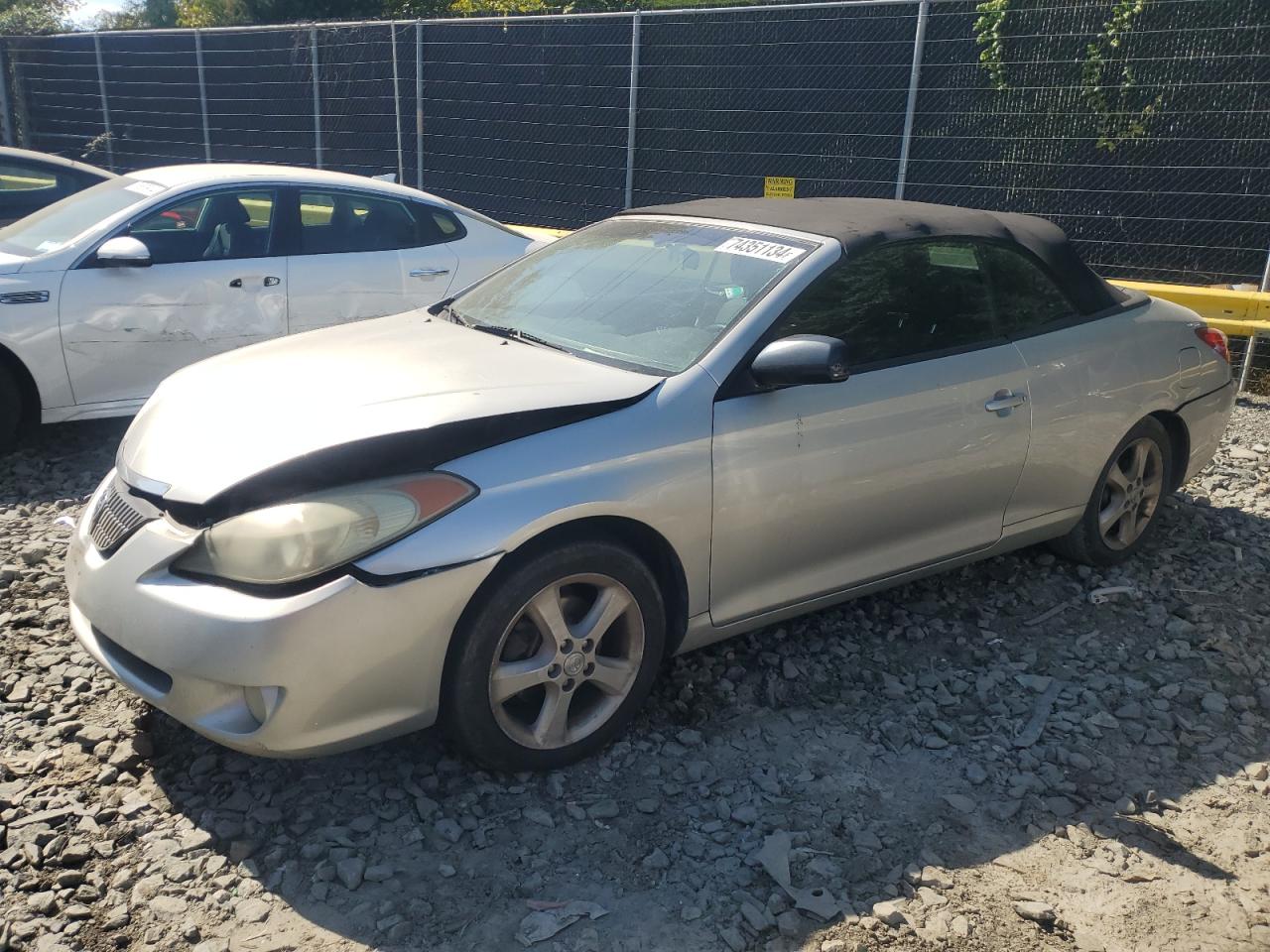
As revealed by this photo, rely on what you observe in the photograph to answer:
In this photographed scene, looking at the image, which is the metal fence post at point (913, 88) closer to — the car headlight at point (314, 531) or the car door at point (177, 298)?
the car door at point (177, 298)

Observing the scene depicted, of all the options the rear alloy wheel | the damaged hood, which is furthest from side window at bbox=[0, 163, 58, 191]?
the rear alloy wheel

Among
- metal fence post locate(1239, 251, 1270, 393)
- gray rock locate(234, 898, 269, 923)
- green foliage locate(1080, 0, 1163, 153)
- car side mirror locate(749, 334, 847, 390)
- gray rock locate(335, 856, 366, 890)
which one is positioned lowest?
gray rock locate(234, 898, 269, 923)

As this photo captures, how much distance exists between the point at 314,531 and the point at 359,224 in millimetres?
4380

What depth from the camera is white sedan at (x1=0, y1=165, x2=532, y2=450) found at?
5.77 meters

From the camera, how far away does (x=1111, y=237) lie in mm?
9102

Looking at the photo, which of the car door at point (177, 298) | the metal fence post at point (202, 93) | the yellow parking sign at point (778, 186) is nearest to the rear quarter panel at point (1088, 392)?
the car door at point (177, 298)

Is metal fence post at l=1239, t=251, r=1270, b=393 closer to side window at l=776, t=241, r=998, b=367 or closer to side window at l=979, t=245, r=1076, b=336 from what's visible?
side window at l=979, t=245, r=1076, b=336

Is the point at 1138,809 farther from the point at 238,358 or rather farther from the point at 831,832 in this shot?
the point at 238,358

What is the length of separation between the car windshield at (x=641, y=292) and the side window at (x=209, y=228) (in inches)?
94.1

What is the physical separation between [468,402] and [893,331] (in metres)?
1.66

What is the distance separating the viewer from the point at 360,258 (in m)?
6.80

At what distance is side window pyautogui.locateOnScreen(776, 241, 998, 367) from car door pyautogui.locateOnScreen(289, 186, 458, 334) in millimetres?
3636

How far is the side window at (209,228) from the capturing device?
618 cm

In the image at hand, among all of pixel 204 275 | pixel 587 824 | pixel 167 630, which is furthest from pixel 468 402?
pixel 204 275
